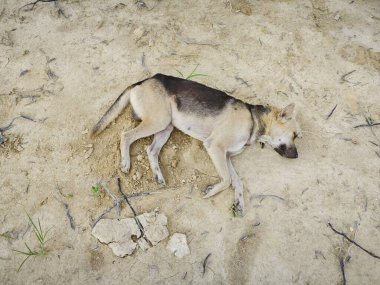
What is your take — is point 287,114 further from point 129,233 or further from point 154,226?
point 129,233

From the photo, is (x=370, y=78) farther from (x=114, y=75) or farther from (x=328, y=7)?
(x=114, y=75)

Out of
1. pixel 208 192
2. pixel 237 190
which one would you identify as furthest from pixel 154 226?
pixel 237 190

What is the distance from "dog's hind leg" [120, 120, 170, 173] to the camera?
15.1ft

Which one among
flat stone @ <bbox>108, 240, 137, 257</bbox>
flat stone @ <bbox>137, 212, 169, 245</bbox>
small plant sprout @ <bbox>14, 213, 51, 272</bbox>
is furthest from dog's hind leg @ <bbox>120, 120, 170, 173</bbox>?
small plant sprout @ <bbox>14, 213, 51, 272</bbox>

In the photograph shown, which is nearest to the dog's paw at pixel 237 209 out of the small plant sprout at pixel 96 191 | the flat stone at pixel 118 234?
the flat stone at pixel 118 234

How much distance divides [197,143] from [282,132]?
1285 millimetres

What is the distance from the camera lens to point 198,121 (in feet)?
15.8

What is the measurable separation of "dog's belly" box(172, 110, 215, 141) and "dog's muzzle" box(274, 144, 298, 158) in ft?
3.61

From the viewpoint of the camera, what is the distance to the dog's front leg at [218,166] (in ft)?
14.9

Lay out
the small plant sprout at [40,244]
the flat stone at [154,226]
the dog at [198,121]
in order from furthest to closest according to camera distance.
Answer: the dog at [198,121]
the flat stone at [154,226]
the small plant sprout at [40,244]

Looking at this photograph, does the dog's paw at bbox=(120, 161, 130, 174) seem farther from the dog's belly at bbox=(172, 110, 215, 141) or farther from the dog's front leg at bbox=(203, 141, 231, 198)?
the dog's front leg at bbox=(203, 141, 231, 198)

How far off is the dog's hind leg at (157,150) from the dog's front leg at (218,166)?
622 mm

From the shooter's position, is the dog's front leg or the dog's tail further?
the dog's tail

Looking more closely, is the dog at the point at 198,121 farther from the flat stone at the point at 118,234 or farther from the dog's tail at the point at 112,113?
the flat stone at the point at 118,234
